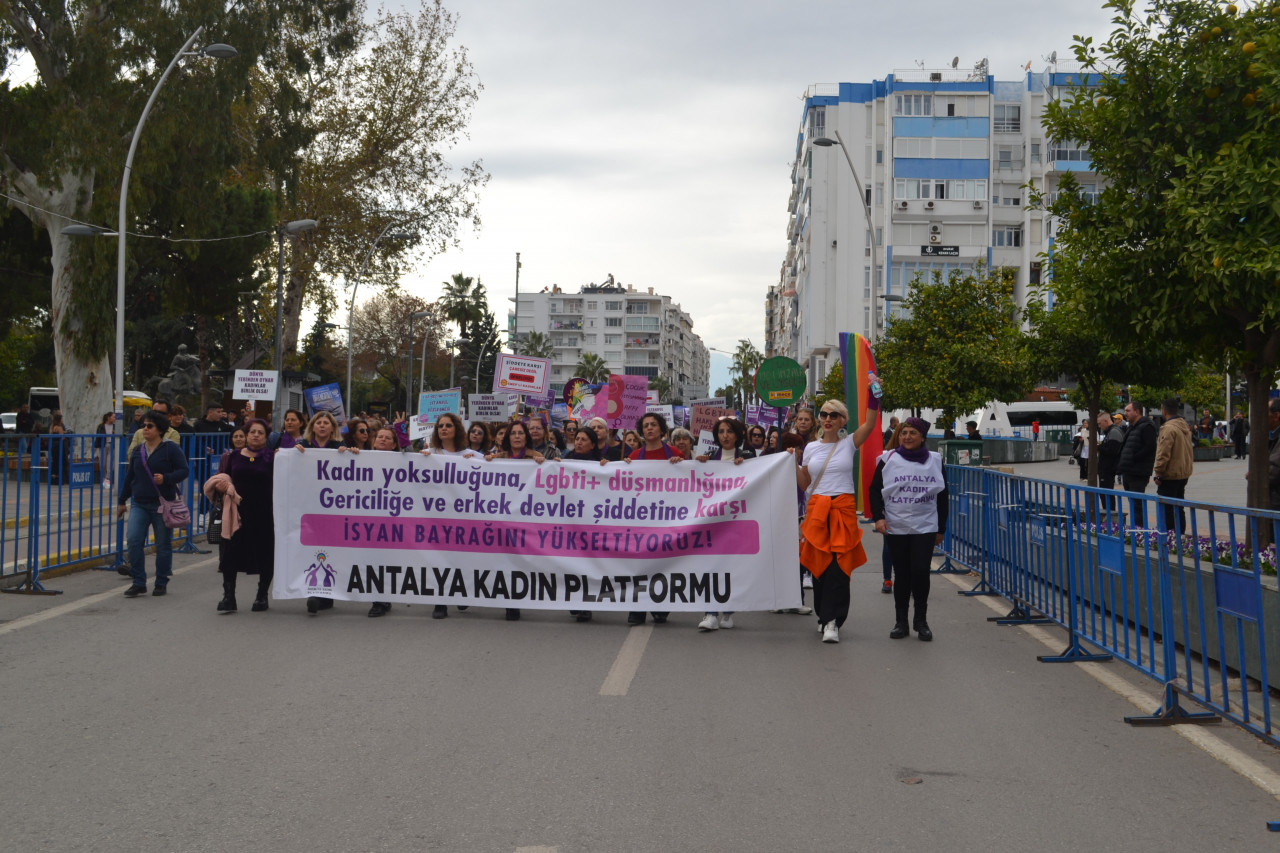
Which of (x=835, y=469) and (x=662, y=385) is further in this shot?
(x=662, y=385)

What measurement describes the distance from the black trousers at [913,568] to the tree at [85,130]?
2412cm

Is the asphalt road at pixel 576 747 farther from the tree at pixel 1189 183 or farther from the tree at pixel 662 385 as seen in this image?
the tree at pixel 662 385

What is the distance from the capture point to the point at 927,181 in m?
70.7

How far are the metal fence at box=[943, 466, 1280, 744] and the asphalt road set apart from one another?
0.33m

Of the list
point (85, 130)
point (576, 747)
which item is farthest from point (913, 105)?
point (576, 747)

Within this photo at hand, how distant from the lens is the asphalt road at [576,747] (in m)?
4.54

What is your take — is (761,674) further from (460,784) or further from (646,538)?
(460,784)

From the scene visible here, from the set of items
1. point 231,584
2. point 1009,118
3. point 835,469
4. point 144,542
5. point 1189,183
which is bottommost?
point 231,584

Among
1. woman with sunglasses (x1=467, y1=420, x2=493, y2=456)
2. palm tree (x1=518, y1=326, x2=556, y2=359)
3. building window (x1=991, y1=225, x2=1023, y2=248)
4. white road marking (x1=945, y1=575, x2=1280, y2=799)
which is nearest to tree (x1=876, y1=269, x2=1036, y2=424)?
white road marking (x1=945, y1=575, x2=1280, y2=799)

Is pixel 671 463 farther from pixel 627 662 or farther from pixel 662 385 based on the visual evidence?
pixel 662 385

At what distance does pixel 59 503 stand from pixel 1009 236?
6981 cm

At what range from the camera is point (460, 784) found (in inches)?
199

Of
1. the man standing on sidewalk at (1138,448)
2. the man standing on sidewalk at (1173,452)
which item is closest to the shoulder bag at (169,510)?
the man standing on sidewalk at (1173,452)

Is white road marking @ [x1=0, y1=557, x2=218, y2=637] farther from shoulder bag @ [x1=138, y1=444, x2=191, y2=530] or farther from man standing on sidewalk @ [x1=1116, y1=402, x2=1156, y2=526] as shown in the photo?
man standing on sidewalk @ [x1=1116, y1=402, x2=1156, y2=526]
